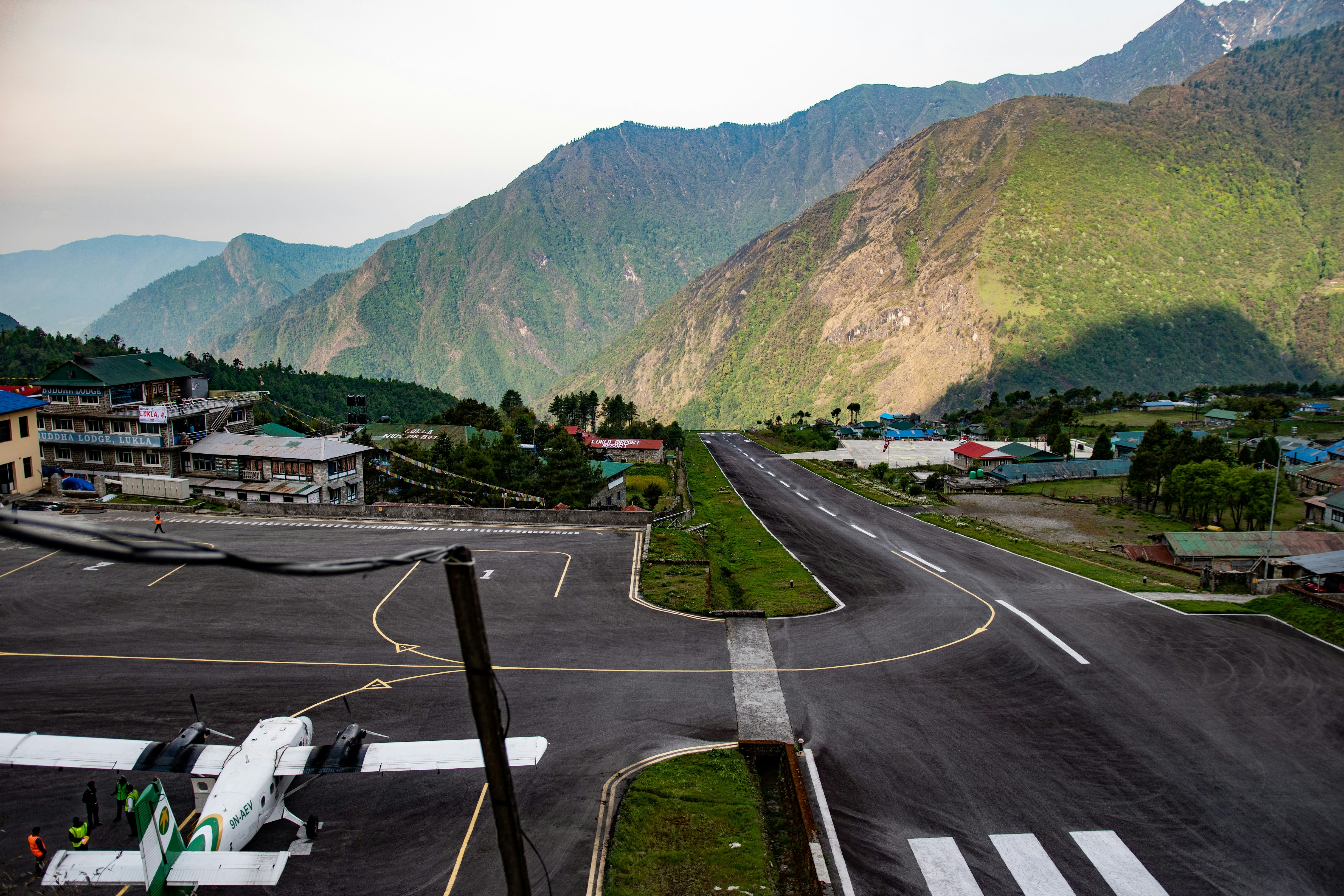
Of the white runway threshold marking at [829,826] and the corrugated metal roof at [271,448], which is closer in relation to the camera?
the white runway threshold marking at [829,826]

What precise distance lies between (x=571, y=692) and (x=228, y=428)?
56.5m

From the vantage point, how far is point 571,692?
87.2 feet

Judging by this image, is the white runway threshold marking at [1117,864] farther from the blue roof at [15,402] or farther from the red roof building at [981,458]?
the red roof building at [981,458]

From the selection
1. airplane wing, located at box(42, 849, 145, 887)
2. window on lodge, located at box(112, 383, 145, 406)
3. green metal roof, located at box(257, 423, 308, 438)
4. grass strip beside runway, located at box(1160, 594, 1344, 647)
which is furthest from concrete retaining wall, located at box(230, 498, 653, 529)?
airplane wing, located at box(42, 849, 145, 887)

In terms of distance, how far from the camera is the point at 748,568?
47875mm

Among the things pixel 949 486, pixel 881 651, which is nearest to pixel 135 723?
pixel 881 651

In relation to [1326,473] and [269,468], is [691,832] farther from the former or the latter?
[1326,473]

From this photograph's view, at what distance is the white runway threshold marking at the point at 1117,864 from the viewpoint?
1770cm

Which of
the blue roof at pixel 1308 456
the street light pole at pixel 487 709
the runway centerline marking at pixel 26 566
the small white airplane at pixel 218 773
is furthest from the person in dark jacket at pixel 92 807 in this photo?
the blue roof at pixel 1308 456

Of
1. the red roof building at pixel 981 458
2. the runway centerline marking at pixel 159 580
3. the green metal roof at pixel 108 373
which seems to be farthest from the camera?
the red roof building at pixel 981 458

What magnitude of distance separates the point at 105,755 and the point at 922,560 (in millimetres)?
44739

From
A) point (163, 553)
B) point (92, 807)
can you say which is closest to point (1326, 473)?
point (163, 553)

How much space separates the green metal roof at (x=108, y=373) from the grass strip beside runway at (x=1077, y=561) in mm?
69905

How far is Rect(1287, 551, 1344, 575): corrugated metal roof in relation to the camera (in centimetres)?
4112
